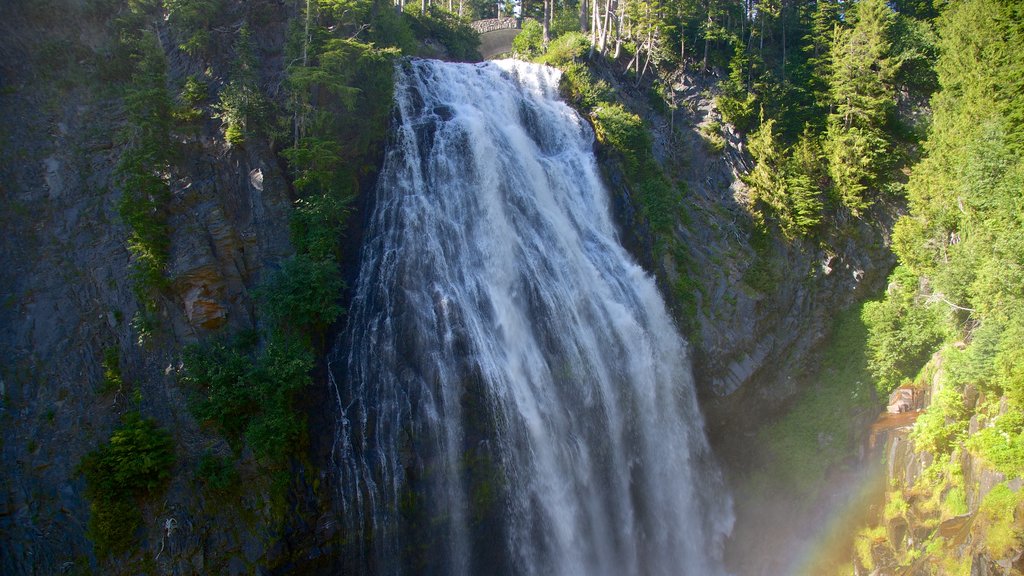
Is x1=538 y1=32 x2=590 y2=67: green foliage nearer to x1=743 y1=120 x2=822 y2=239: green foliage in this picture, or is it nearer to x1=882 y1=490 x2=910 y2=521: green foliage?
x1=743 y1=120 x2=822 y2=239: green foliage

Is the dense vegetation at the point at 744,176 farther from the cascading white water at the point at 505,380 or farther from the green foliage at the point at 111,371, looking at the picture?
the cascading white water at the point at 505,380

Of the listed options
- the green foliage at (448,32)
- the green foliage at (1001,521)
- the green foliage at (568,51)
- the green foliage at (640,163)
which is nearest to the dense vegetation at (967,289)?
the green foliage at (1001,521)

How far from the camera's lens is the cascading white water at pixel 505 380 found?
14633mm

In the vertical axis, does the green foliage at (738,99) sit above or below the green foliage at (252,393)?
above

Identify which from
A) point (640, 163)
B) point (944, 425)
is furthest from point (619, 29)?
point (944, 425)

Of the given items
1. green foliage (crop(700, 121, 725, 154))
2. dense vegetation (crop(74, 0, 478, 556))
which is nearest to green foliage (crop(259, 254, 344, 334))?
dense vegetation (crop(74, 0, 478, 556))

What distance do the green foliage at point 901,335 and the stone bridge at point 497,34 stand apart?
30.3 m

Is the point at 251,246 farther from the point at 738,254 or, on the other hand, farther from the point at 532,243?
the point at 738,254

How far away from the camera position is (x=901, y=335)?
2166 centimetres

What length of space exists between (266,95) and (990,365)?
24.6 m

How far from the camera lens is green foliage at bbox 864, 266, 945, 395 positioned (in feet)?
69.5

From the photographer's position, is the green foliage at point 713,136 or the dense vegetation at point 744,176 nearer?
the dense vegetation at point 744,176

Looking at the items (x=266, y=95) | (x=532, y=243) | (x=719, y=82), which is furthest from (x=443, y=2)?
(x=532, y=243)

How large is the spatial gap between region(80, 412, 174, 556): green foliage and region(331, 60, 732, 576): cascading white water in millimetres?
4292
